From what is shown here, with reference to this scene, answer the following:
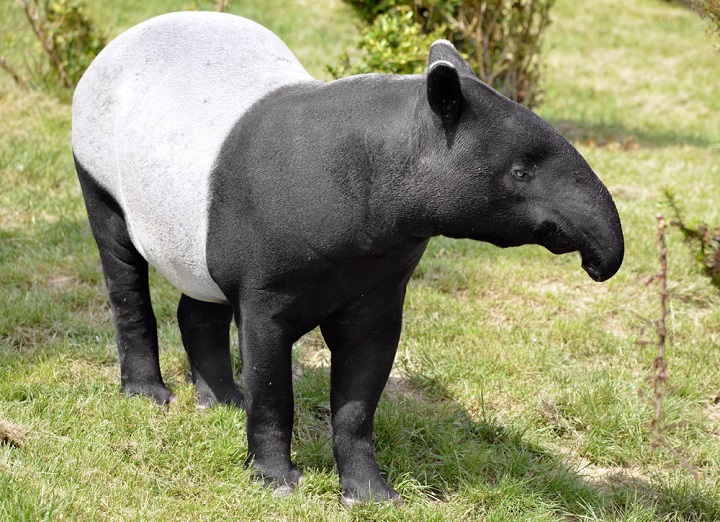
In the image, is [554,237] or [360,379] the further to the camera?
[360,379]

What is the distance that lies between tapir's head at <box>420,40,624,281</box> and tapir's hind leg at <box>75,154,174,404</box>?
1.52 meters

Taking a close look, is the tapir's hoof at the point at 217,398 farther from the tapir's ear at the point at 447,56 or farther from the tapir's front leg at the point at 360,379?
the tapir's ear at the point at 447,56

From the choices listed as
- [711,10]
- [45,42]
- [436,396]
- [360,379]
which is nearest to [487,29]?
[45,42]

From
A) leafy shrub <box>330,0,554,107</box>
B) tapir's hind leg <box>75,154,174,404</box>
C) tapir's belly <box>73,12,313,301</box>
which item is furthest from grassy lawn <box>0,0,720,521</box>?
leafy shrub <box>330,0,554,107</box>

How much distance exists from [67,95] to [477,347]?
5160mm

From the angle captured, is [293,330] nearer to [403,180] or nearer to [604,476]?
[403,180]

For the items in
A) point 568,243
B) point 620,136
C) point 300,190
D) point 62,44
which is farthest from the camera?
point 620,136

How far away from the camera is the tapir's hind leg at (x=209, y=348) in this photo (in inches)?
151

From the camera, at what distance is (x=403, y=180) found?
2695 mm

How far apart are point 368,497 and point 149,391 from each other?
1.17 m

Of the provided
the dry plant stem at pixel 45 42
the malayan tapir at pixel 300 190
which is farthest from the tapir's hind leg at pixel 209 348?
the dry plant stem at pixel 45 42

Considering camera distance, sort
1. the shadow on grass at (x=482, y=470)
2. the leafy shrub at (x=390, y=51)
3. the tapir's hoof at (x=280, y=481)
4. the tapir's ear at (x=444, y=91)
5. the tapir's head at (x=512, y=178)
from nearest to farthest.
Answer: the tapir's ear at (x=444, y=91)
the tapir's head at (x=512, y=178)
the tapir's hoof at (x=280, y=481)
the shadow on grass at (x=482, y=470)
the leafy shrub at (x=390, y=51)

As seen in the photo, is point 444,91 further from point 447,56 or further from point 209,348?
point 209,348

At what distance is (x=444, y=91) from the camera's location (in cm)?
256
